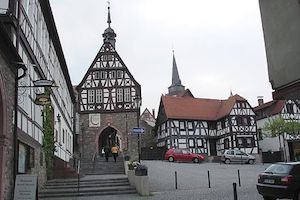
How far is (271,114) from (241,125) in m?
5.30

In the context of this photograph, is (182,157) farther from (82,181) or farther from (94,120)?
(82,181)

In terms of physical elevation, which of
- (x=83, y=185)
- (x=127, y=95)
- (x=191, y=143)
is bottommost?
(x=83, y=185)

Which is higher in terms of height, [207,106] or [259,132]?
[207,106]

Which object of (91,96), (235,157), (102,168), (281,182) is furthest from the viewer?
(91,96)

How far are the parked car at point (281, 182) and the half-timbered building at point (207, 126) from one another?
127 feet

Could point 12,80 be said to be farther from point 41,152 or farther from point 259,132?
point 259,132

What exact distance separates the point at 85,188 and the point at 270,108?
1701 inches

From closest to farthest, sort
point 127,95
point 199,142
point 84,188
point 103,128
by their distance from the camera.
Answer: point 84,188, point 103,128, point 127,95, point 199,142

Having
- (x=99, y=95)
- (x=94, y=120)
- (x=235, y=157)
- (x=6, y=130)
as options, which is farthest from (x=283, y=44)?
(x=99, y=95)

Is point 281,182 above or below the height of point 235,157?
below

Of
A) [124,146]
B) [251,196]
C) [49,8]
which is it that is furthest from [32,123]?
[124,146]

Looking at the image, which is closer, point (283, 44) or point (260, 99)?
point (283, 44)

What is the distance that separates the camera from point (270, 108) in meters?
57.8

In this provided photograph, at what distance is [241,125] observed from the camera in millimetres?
54219
